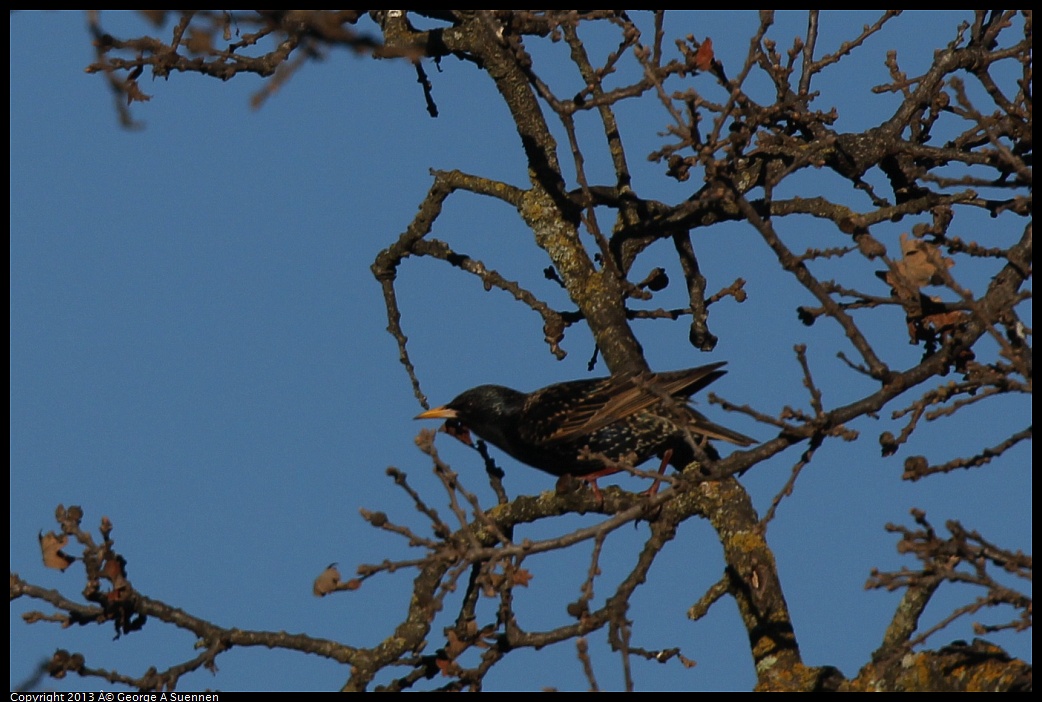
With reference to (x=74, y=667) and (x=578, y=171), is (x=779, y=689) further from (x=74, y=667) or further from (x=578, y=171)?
(x=74, y=667)

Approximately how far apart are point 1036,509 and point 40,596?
4.10m

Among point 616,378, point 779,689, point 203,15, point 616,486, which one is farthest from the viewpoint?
point 616,378

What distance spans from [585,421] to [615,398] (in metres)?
0.37

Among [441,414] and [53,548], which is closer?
[53,548]

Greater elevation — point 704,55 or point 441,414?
point 441,414

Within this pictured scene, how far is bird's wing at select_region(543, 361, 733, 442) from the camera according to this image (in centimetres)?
643

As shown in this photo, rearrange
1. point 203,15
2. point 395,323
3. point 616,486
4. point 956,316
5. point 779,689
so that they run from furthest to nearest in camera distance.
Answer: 1. point 395,323
2. point 616,486
3. point 779,689
4. point 956,316
5. point 203,15

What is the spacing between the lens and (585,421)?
7.26m

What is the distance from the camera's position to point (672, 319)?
7012mm

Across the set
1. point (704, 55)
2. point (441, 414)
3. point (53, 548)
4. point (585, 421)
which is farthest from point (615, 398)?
point (53, 548)

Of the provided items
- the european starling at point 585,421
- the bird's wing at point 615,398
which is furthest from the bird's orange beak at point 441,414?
the bird's wing at point 615,398

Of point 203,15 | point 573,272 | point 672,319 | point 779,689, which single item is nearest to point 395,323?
point 573,272

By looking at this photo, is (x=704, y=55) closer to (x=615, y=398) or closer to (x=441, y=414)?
(x=615, y=398)

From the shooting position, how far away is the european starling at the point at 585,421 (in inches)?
258
